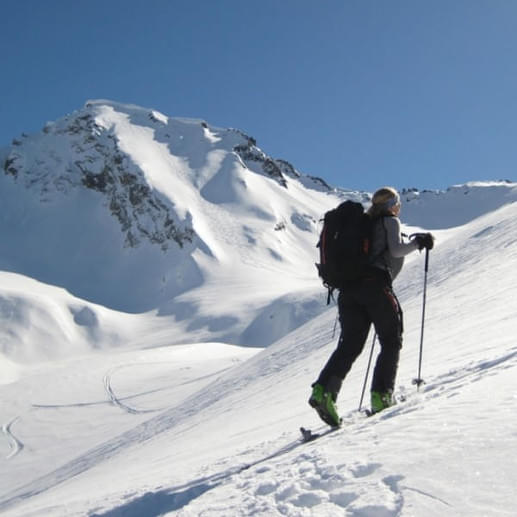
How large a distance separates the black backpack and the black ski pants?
0.15 meters

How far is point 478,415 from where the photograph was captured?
9.84 feet

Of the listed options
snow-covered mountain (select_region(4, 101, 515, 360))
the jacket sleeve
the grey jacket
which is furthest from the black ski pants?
snow-covered mountain (select_region(4, 101, 515, 360))

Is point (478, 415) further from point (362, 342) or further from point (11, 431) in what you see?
point (11, 431)

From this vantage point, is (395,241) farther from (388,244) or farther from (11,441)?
(11,441)

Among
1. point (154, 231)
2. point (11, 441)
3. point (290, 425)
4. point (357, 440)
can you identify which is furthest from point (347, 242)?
point (154, 231)

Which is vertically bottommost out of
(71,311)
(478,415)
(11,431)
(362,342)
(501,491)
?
(501,491)

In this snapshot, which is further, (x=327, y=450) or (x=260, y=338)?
(x=260, y=338)

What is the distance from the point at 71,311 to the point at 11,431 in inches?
1798

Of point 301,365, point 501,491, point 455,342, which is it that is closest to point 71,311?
point 301,365

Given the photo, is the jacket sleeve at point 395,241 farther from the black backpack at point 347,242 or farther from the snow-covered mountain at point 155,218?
the snow-covered mountain at point 155,218

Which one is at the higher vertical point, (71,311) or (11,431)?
(71,311)

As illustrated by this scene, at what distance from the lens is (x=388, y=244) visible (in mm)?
4289

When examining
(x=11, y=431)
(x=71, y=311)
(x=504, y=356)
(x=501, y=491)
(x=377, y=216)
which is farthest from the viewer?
(x=71, y=311)

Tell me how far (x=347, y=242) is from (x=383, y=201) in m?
0.54
